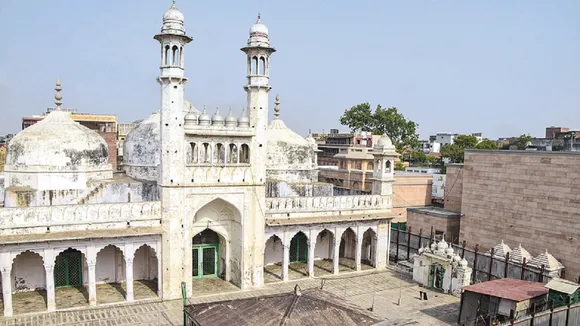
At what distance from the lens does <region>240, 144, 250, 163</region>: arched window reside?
19.4m

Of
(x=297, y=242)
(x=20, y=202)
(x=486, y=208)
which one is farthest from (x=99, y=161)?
(x=486, y=208)

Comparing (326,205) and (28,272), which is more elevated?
(326,205)

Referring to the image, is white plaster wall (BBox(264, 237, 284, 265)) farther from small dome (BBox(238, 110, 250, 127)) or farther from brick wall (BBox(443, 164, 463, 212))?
brick wall (BBox(443, 164, 463, 212))

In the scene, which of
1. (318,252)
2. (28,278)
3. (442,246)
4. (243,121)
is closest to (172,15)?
(243,121)

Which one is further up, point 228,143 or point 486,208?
point 228,143

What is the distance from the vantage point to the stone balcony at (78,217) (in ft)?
52.6

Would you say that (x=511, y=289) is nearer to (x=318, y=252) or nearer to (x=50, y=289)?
(x=318, y=252)

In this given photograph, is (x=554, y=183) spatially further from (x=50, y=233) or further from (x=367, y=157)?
(x=50, y=233)

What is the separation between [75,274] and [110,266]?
4.31 ft

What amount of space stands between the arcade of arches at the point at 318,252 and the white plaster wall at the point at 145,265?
4.79m

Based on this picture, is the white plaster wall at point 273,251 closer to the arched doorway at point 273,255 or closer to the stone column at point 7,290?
the arched doorway at point 273,255

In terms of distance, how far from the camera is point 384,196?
23047 mm

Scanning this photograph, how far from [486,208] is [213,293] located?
43.3ft

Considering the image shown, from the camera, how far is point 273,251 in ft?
75.9
